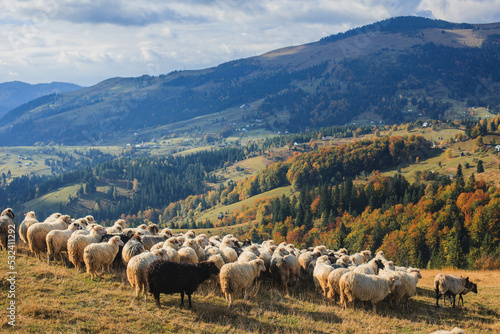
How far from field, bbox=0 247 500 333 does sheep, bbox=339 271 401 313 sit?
0.85 metres

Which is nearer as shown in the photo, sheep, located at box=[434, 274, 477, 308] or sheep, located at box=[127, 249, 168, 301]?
sheep, located at box=[127, 249, 168, 301]

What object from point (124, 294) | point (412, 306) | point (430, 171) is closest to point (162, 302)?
point (124, 294)

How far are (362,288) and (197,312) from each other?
10.5m

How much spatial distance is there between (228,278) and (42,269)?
12.3 m

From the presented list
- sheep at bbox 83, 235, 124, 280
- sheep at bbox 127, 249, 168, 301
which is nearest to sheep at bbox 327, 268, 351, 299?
sheep at bbox 127, 249, 168, 301

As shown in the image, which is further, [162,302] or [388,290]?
[388,290]

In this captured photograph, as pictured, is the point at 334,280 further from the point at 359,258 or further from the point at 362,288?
the point at 359,258

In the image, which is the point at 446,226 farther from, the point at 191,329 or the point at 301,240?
the point at 191,329

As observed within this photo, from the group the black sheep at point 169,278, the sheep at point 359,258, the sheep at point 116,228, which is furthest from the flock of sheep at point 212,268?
the sheep at point 116,228

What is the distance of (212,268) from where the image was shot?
21.2 m

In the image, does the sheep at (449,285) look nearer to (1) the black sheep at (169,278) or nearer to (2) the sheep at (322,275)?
(2) the sheep at (322,275)

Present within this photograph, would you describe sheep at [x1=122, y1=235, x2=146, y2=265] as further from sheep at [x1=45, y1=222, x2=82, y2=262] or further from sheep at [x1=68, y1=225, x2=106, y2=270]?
sheep at [x1=45, y1=222, x2=82, y2=262]

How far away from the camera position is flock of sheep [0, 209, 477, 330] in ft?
63.7

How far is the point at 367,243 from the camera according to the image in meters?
117
